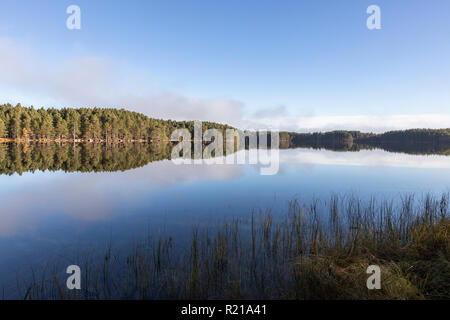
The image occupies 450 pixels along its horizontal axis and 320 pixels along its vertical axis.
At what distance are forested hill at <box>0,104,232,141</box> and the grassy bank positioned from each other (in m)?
105

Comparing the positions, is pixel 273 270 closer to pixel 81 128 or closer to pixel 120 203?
pixel 120 203

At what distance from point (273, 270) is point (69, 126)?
114 metres

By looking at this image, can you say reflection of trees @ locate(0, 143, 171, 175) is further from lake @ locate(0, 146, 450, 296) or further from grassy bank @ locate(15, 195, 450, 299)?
grassy bank @ locate(15, 195, 450, 299)

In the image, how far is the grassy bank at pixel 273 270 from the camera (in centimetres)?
505

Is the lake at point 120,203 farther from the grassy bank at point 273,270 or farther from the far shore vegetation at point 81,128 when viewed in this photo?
the far shore vegetation at point 81,128

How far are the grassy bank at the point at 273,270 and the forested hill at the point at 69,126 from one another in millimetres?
104503

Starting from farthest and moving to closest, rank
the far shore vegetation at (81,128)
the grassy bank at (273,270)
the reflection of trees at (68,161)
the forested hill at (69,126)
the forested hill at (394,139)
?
1. the forested hill at (394,139)
2. the far shore vegetation at (81,128)
3. the forested hill at (69,126)
4. the reflection of trees at (68,161)
5. the grassy bank at (273,270)

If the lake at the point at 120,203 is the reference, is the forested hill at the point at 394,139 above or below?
above

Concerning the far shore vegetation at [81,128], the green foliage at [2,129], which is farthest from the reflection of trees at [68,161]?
the far shore vegetation at [81,128]

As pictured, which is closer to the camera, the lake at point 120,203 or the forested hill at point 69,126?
the lake at point 120,203

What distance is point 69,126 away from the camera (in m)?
96.8

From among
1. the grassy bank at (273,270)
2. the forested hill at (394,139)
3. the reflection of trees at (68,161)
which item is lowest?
the grassy bank at (273,270)
